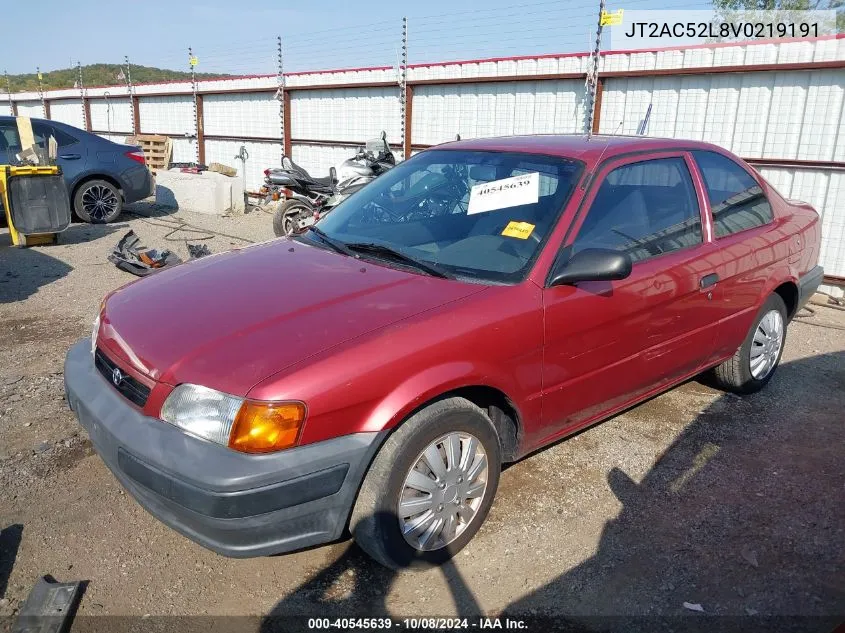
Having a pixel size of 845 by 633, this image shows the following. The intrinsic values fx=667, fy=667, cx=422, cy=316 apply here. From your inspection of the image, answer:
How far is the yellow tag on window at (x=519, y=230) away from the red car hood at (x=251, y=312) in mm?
415

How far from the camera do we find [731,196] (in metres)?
4.14

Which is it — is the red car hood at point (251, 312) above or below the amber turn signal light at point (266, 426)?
above

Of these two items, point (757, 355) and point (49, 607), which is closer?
point (49, 607)

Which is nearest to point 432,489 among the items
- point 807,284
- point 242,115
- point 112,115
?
point 807,284

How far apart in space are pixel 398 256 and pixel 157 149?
1630 centimetres

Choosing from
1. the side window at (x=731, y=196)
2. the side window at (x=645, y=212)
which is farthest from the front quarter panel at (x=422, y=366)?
the side window at (x=731, y=196)

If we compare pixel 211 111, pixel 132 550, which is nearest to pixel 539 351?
pixel 132 550

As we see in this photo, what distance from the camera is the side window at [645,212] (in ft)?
10.8

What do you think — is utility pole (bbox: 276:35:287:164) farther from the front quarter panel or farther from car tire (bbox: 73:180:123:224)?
the front quarter panel

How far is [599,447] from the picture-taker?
3869 mm

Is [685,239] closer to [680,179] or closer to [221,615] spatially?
[680,179]

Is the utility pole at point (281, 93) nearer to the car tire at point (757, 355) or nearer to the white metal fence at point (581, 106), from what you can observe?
the white metal fence at point (581, 106)

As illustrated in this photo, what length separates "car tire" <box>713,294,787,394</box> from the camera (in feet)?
14.4

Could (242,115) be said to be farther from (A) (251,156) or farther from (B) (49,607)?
(B) (49,607)
